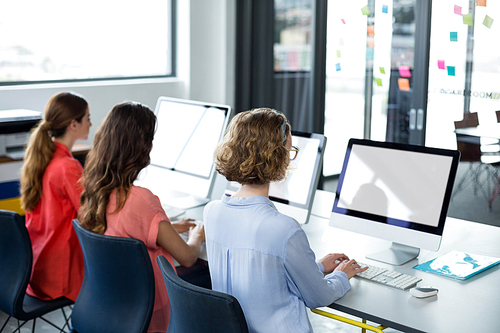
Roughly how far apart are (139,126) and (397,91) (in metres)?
2.37

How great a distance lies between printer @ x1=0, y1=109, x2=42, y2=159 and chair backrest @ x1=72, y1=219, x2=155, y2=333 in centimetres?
139

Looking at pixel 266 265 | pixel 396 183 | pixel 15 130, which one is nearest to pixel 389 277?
pixel 396 183

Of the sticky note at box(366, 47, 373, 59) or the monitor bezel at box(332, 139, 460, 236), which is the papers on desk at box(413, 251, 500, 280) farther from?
the sticky note at box(366, 47, 373, 59)

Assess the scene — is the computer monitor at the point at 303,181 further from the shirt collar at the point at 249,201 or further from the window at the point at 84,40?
the window at the point at 84,40

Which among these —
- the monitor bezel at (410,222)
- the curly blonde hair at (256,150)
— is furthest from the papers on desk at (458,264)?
the curly blonde hair at (256,150)

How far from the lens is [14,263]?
2039mm

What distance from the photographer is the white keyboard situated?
1654 millimetres

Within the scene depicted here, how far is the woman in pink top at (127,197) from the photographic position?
182cm

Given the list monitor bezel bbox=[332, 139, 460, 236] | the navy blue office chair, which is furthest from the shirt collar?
the navy blue office chair

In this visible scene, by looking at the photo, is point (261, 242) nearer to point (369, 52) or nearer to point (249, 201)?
point (249, 201)

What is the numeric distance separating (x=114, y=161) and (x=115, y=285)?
1.37 ft

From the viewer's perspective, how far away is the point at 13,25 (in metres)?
3.30

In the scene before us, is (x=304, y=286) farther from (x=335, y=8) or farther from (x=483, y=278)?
(x=335, y=8)

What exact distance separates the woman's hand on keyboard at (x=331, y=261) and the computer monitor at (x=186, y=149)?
0.95 metres
